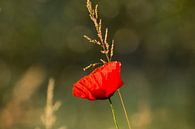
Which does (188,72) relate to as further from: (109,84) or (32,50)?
(109,84)

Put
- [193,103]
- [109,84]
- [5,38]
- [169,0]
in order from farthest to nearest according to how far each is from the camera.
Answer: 1. [169,0]
2. [5,38]
3. [193,103]
4. [109,84]

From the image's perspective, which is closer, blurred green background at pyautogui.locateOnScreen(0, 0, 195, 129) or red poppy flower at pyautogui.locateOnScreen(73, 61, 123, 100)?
red poppy flower at pyautogui.locateOnScreen(73, 61, 123, 100)

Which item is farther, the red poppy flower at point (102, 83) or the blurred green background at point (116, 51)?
the blurred green background at point (116, 51)

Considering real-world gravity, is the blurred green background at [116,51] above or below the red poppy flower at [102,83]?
below

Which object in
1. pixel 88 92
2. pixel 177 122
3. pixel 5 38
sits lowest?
pixel 177 122

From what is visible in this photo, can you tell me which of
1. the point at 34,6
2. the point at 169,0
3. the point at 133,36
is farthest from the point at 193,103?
the point at 133,36
